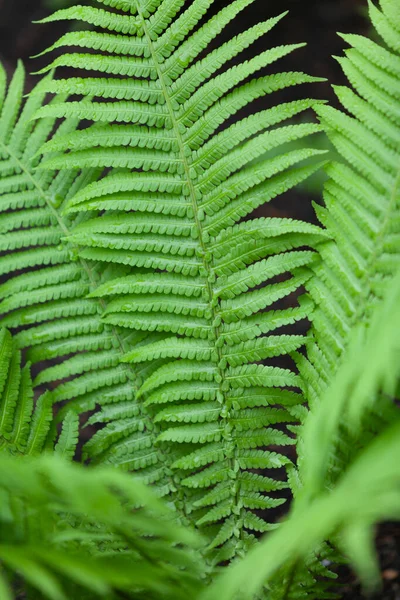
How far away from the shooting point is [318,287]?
1456 millimetres

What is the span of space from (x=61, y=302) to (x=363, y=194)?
2.82 feet

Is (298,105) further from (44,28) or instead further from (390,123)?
(44,28)

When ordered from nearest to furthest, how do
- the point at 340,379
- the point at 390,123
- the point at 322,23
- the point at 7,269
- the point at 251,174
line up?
the point at 340,379
the point at 390,123
the point at 251,174
the point at 7,269
the point at 322,23

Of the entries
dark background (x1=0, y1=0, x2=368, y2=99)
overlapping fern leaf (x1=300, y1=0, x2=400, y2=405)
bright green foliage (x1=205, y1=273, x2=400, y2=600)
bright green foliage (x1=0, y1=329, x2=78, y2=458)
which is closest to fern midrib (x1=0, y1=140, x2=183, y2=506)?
bright green foliage (x1=0, y1=329, x2=78, y2=458)

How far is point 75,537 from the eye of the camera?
946 millimetres

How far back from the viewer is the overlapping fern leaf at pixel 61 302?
5.26ft

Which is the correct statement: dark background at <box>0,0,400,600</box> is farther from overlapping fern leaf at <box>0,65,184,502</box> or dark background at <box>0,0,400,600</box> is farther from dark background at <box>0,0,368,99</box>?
overlapping fern leaf at <box>0,65,184,502</box>

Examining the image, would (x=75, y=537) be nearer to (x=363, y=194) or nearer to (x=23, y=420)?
(x=23, y=420)

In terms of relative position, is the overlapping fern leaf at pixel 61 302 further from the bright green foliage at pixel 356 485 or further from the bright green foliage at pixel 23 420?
the bright green foliage at pixel 356 485

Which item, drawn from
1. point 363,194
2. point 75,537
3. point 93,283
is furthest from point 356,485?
point 93,283

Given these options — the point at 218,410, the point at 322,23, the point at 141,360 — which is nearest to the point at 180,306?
the point at 141,360

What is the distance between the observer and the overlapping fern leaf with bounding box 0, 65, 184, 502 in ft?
5.26

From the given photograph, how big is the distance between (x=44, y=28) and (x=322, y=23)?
1663 millimetres

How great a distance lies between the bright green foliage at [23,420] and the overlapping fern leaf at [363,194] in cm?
63
